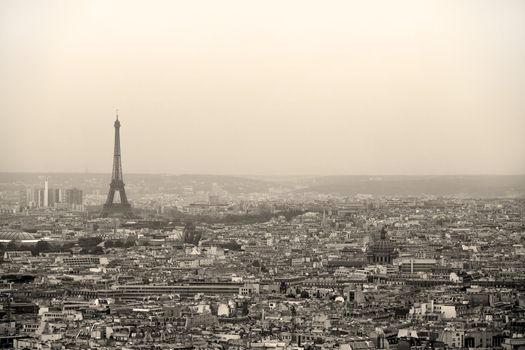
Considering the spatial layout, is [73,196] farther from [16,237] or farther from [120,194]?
[16,237]

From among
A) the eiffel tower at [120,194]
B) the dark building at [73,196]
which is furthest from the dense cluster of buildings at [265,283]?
the dark building at [73,196]

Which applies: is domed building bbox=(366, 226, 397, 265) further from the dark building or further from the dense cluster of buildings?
the dark building

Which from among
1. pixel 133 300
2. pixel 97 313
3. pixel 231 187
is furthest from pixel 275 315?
pixel 231 187

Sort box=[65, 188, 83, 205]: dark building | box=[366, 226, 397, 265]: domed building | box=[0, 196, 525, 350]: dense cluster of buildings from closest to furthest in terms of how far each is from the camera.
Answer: box=[0, 196, 525, 350]: dense cluster of buildings
box=[366, 226, 397, 265]: domed building
box=[65, 188, 83, 205]: dark building

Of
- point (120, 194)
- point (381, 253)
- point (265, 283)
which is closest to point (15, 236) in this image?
point (381, 253)

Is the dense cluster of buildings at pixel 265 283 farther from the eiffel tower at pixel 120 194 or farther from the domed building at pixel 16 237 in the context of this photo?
the eiffel tower at pixel 120 194

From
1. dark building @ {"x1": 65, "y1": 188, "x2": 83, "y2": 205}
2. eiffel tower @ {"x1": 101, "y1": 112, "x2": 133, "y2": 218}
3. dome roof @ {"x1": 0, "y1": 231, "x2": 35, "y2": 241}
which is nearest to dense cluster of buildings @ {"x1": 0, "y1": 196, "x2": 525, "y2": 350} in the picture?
dome roof @ {"x1": 0, "y1": 231, "x2": 35, "y2": 241}

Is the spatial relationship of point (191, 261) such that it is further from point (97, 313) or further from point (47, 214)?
point (47, 214)
